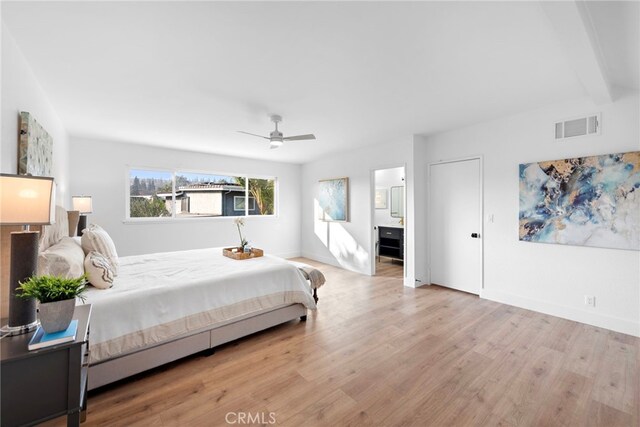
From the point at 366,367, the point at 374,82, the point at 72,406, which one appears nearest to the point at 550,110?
the point at 374,82

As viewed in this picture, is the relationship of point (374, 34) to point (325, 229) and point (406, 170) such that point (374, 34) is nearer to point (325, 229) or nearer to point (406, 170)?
point (406, 170)

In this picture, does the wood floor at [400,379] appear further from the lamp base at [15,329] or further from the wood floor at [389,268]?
the wood floor at [389,268]

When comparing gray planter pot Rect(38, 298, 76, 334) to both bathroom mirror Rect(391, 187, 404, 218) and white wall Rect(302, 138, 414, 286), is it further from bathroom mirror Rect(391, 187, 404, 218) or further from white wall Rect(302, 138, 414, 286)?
bathroom mirror Rect(391, 187, 404, 218)

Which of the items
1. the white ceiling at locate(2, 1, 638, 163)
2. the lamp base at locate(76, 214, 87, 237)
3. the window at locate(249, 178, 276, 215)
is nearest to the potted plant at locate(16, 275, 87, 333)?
the white ceiling at locate(2, 1, 638, 163)

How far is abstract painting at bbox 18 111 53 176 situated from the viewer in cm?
208

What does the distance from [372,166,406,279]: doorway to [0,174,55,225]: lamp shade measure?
501 cm

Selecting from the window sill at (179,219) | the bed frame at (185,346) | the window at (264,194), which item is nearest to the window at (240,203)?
the window at (264,194)

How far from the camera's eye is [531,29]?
1.83 metres

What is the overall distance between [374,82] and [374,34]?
72 centimetres

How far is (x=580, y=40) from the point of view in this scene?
181 cm

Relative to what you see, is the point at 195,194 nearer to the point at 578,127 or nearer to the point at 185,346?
the point at 185,346

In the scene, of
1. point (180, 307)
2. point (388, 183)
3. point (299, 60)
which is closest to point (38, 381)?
point (180, 307)

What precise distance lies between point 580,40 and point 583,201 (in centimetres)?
197

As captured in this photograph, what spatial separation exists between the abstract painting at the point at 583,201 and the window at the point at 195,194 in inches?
202
